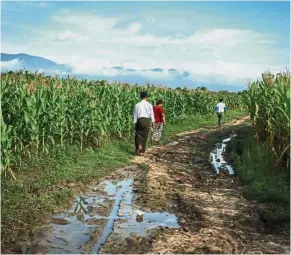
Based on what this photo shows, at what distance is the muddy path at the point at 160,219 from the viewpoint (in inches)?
219

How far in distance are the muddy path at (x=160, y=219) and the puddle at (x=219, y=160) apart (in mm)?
545

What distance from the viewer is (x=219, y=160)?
507 inches

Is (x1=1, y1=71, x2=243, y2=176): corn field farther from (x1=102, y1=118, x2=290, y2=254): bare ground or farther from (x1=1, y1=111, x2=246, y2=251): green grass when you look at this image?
(x1=102, y1=118, x2=290, y2=254): bare ground

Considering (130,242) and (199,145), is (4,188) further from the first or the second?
(199,145)

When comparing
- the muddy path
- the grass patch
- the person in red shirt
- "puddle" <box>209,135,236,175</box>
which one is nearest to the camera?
the muddy path

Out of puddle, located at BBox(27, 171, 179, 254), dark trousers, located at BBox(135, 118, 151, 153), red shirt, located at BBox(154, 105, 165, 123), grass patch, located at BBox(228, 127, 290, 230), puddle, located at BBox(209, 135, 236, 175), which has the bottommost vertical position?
puddle, located at BBox(27, 171, 179, 254)

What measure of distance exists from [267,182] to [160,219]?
11.1 feet

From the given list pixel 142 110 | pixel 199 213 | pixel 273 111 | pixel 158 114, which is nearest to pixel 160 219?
pixel 199 213

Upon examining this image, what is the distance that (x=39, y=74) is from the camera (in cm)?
2028

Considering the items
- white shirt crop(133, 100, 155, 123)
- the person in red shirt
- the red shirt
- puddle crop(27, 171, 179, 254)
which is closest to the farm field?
puddle crop(27, 171, 179, 254)

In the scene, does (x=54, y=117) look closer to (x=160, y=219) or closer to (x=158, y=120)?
(x=158, y=120)

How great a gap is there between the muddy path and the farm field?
0.7 inches

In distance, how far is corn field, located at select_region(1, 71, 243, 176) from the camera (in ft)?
33.7

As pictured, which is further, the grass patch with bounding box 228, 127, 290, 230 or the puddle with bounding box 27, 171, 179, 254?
the grass patch with bounding box 228, 127, 290, 230
